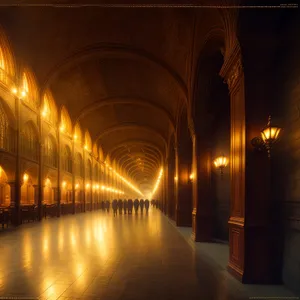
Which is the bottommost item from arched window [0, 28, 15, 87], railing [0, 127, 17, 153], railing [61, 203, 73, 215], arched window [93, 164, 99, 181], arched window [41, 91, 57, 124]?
railing [61, 203, 73, 215]

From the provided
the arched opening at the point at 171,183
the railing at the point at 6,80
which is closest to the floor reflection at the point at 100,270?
the railing at the point at 6,80

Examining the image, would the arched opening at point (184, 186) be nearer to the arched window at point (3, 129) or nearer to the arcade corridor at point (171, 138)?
the arcade corridor at point (171, 138)

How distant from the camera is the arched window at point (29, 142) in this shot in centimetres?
2065

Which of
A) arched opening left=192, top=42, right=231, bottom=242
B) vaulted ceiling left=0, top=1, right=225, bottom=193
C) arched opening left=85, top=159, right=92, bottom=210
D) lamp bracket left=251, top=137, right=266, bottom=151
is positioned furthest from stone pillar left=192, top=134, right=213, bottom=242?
arched opening left=85, top=159, right=92, bottom=210

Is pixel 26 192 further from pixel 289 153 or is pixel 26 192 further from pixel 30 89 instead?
pixel 289 153

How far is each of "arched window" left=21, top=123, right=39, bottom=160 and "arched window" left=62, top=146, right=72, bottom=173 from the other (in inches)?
265

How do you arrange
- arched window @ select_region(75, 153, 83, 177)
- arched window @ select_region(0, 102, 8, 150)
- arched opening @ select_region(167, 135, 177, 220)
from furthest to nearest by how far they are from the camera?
arched window @ select_region(75, 153, 83, 177) < arched opening @ select_region(167, 135, 177, 220) < arched window @ select_region(0, 102, 8, 150)

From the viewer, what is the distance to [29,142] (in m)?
21.7

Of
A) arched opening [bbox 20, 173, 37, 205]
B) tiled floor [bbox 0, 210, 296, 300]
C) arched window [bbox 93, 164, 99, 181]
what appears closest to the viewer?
tiled floor [bbox 0, 210, 296, 300]

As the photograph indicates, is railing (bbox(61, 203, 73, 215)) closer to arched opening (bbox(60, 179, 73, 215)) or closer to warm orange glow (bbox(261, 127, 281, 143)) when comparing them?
arched opening (bbox(60, 179, 73, 215))

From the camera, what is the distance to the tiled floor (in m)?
5.89

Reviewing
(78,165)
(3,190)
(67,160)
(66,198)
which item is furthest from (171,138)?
(3,190)

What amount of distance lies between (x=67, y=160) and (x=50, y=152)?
476 centimetres

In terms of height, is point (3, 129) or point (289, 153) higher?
point (3, 129)
